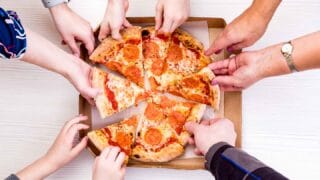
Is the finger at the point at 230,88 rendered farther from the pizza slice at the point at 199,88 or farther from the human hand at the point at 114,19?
the human hand at the point at 114,19

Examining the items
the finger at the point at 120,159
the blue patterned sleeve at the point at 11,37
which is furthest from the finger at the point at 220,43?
the blue patterned sleeve at the point at 11,37

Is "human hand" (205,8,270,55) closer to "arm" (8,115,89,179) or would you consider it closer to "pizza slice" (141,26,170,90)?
"pizza slice" (141,26,170,90)

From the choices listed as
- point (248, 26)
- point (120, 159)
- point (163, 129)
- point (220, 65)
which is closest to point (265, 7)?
point (248, 26)

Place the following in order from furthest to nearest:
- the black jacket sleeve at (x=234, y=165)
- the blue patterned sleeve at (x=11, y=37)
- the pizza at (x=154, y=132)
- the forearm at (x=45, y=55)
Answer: the pizza at (x=154, y=132), the forearm at (x=45, y=55), the blue patterned sleeve at (x=11, y=37), the black jacket sleeve at (x=234, y=165)

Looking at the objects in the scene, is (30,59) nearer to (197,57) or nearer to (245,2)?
(197,57)

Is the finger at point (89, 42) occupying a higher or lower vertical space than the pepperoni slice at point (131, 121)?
higher

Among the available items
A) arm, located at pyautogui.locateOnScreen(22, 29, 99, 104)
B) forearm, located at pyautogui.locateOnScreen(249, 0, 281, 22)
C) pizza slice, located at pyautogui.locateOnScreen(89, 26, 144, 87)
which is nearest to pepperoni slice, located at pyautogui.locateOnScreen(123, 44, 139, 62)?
pizza slice, located at pyautogui.locateOnScreen(89, 26, 144, 87)
